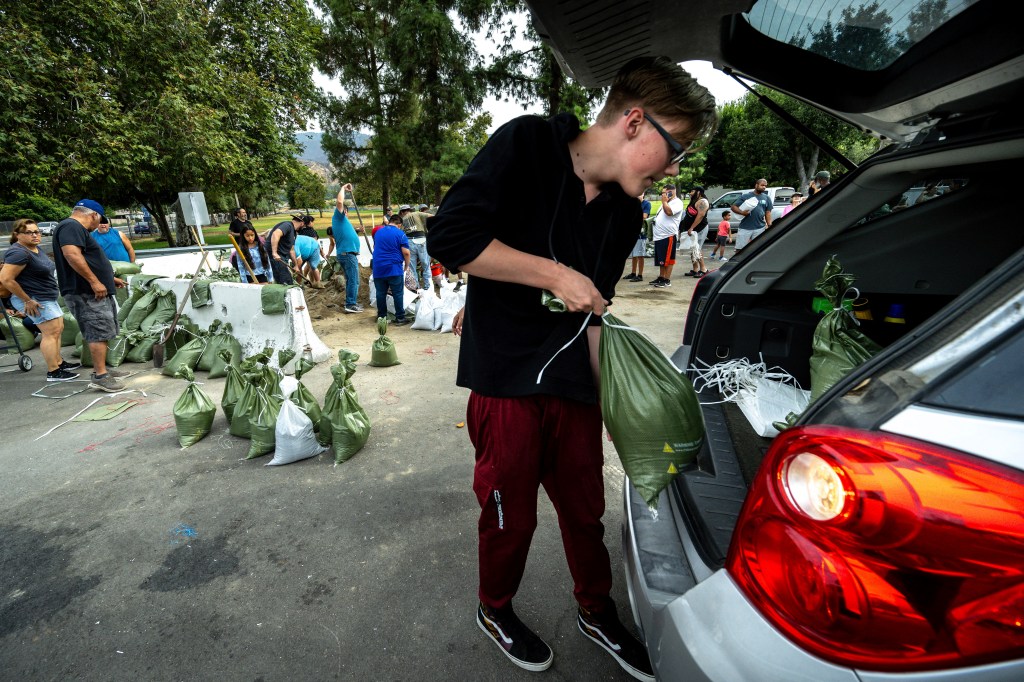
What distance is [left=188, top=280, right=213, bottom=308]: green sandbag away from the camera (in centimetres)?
559

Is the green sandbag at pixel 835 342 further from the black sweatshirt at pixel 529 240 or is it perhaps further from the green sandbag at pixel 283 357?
the green sandbag at pixel 283 357

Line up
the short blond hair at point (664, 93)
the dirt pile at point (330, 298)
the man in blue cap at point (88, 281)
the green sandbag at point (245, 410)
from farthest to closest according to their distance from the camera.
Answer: the dirt pile at point (330, 298), the man in blue cap at point (88, 281), the green sandbag at point (245, 410), the short blond hair at point (664, 93)

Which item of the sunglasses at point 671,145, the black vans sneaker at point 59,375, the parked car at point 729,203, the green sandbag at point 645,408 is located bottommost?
the black vans sneaker at point 59,375

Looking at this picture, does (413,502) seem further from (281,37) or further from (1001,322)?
(281,37)

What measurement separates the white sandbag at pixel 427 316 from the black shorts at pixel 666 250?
4.82 metres

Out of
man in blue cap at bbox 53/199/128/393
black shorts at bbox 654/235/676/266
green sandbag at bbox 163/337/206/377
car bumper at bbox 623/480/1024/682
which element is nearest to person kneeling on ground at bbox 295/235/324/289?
man in blue cap at bbox 53/199/128/393

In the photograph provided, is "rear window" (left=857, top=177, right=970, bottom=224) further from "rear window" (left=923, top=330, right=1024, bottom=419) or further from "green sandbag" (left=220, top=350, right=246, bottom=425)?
"green sandbag" (left=220, top=350, right=246, bottom=425)

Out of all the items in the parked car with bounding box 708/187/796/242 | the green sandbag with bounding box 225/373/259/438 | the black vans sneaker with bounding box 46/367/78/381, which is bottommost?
the black vans sneaker with bounding box 46/367/78/381

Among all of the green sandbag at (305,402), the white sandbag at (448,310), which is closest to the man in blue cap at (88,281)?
the green sandbag at (305,402)

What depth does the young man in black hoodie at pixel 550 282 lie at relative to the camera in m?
1.31

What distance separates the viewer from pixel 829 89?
7.18ft

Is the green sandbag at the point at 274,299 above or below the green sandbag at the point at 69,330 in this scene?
above

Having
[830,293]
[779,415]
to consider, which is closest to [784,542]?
[779,415]

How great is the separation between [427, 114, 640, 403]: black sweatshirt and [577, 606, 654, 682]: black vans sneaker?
950 millimetres
